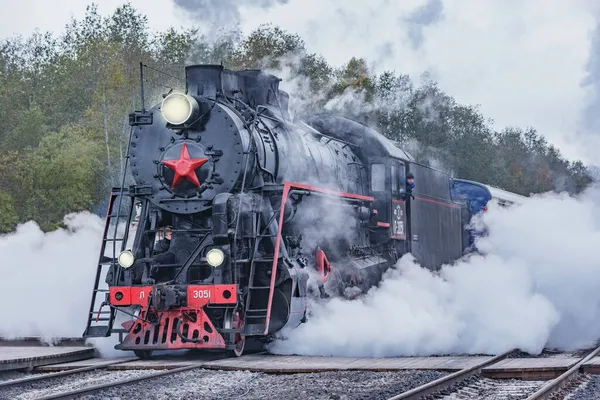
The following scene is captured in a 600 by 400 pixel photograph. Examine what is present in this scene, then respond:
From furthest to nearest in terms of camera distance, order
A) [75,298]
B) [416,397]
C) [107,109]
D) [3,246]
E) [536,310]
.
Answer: [107,109], [3,246], [75,298], [536,310], [416,397]

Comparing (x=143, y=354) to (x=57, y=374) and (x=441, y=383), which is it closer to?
(x=57, y=374)

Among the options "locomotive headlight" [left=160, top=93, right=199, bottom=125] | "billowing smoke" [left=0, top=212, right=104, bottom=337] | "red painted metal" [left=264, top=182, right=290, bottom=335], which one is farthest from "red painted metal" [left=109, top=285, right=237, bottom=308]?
"billowing smoke" [left=0, top=212, right=104, bottom=337]

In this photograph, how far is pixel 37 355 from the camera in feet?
33.2

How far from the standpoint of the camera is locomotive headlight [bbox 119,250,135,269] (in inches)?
404

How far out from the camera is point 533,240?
12.6 meters

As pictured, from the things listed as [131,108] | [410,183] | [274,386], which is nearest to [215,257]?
[274,386]

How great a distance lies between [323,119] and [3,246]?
5.89m

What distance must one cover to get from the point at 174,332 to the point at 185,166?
6.37 ft

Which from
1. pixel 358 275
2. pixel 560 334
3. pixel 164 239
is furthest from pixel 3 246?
pixel 560 334

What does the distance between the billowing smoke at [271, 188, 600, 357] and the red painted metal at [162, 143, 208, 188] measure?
2.34 metres

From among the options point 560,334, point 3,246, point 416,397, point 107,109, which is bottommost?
point 416,397

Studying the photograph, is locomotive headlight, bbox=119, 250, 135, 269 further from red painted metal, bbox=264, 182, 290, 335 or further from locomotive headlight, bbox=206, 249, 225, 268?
red painted metal, bbox=264, 182, 290, 335

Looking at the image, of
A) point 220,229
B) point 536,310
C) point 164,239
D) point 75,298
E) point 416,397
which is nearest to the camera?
point 416,397

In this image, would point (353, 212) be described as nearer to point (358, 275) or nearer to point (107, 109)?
point (358, 275)
